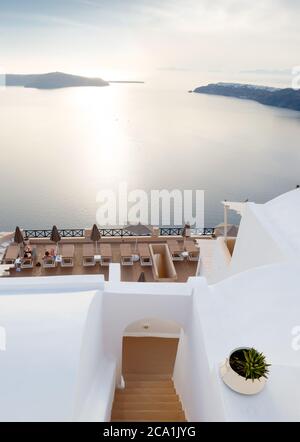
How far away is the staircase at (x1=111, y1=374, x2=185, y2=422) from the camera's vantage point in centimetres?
523

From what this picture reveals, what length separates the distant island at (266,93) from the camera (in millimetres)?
56066

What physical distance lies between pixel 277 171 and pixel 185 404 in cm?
2877

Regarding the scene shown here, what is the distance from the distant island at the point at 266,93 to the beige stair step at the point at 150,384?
53.5 metres

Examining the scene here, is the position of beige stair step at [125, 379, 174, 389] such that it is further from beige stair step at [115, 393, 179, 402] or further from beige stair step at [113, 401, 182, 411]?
beige stair step at [113, 401, 182, 411]

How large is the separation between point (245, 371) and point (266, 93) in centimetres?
6305

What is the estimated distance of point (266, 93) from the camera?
59.7 meters

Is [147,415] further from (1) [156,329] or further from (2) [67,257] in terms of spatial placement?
(2) [67,257]

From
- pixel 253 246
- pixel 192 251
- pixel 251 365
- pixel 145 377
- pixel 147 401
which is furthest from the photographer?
pixel 192 251

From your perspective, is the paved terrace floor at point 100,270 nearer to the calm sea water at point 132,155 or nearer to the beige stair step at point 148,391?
the beige stair step at point 148,391

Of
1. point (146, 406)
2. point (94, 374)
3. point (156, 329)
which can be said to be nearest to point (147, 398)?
point (146, 406)

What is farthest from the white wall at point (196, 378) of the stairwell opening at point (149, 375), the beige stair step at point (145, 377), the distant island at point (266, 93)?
the distant island at point (266, 93)

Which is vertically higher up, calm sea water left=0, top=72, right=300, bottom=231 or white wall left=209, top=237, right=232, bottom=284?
calm sea water left=0, top=72, right=300, bottom=231

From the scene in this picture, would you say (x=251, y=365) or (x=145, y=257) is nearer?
(x=251, y=365)

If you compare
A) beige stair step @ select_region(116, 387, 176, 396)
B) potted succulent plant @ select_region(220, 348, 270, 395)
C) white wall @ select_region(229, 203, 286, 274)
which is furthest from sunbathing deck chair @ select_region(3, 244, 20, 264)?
potted succulent plant @ select_region(220, 348, 270, 395)
